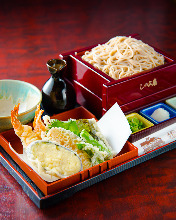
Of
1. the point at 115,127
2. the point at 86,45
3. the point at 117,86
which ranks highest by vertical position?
the point at 117,86

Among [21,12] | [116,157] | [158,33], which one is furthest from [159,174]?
[21,12]

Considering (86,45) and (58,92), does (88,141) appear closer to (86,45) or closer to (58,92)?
(58,92)

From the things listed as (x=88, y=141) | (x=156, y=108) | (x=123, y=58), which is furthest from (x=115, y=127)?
(x=123, y=58)

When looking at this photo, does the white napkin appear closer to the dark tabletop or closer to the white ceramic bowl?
the dark tabletop

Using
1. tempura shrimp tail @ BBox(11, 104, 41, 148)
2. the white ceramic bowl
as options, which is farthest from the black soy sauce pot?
tempura shrimp tail @ BBox(11, 104, 41, 148)

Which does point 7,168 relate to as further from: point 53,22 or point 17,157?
point 53,22

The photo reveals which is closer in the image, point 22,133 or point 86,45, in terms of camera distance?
point 22,133
